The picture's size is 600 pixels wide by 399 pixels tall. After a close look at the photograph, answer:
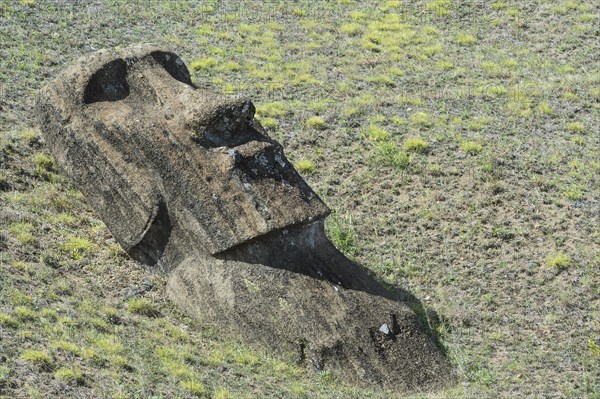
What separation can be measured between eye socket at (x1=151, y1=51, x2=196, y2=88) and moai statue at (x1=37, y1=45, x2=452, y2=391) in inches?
17.6

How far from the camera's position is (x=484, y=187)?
71.9ft

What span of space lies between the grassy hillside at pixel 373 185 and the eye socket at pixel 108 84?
2311 millimetres

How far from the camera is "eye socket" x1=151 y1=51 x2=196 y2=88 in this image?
18.8 metres

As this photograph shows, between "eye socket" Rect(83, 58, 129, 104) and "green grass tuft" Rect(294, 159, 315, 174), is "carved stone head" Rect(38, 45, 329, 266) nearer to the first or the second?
"eye socket" Rect(83, 58, 129, 104)

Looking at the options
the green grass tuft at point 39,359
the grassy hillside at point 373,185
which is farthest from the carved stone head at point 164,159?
the green grass tuft at point 39,359

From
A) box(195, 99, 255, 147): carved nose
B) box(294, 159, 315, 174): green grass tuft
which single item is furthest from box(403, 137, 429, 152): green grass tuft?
box(195, 99, 255, 147): carved nose

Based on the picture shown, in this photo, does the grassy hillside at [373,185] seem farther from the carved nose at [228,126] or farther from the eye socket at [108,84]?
the carved nose at [228,126]

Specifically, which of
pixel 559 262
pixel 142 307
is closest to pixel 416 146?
pixel 559 262

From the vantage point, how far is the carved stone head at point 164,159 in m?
16.6

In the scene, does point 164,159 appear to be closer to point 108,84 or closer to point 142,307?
point 108,84

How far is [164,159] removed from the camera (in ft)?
55.9

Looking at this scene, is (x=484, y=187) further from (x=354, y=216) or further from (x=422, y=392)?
(x=422, y=392)

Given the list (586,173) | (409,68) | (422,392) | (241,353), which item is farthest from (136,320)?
(409,68)

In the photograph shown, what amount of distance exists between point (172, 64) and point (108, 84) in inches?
53.5
